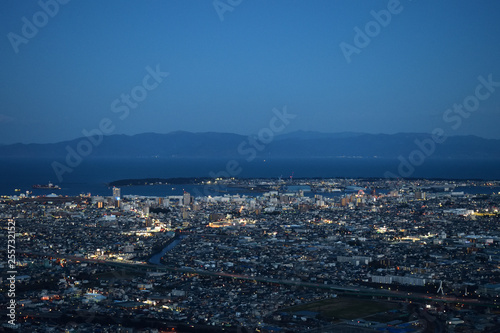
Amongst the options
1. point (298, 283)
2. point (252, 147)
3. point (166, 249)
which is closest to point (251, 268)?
point (298, 283)

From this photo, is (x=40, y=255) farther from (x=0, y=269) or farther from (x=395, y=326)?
(x=395, y=326)

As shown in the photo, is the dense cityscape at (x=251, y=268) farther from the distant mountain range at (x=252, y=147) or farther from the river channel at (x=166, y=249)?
the distant mountain range at (x=252, y=147)

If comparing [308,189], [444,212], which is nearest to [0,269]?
[444,212]

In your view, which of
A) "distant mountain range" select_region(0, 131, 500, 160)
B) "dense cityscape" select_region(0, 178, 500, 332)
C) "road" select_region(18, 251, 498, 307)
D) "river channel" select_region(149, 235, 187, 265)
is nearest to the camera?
"dense cityscape" select_region(0, 178, 500, 332)

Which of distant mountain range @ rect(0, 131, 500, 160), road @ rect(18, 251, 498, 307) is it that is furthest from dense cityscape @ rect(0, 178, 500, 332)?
distant mountain range @ rect(0, 131, 500, 160)

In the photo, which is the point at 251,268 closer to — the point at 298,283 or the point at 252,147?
the point at 298,283

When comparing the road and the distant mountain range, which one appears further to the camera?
the distant mountain range

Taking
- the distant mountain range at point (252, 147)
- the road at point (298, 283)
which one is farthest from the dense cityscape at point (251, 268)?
the distant mountain range at point (252, 147)

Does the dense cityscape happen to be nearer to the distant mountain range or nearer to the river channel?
the river channel
